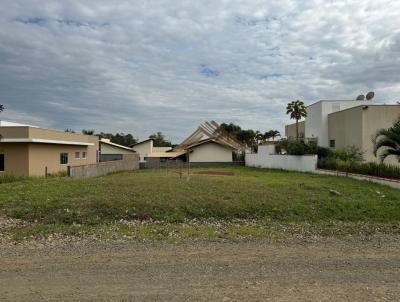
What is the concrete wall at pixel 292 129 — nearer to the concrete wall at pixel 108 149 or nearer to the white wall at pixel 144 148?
the white wall at pixel 144 148

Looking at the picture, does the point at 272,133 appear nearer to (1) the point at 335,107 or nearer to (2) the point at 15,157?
(1) the point at 335,107

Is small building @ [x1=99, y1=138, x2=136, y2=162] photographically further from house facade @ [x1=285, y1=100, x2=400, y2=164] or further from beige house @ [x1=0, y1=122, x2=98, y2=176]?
house facade @ [x1=285, y1=100, x2=400, y2=164]

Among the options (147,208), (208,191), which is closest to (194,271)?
(147,208)

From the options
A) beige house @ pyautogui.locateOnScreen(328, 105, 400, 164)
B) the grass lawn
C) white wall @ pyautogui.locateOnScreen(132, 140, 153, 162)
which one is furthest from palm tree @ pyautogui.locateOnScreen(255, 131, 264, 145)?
the grass lawn

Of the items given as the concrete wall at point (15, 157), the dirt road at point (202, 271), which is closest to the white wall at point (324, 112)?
the concrete wall at point (15, 157)

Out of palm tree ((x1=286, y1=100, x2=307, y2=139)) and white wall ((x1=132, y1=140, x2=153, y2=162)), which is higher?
palm tree ((x1=286, y1=100, x2=307, y2=139))

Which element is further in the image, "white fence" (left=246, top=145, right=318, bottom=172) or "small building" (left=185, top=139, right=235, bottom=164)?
"small building" (left=185, top=139, right=235, bottom=164)

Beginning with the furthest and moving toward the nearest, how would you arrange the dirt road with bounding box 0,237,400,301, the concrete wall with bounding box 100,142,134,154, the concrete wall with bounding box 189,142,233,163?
1. the concrete wall with bounding box 100,142,134,154
2. the concrete wall with bounding box 189,142,233,163
3. the dirt road with bounding box 0,237,400,301

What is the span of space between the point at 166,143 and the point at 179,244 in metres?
114

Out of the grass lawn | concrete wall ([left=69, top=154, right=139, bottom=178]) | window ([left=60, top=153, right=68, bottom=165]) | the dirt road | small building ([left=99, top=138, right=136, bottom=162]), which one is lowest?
the dirt road

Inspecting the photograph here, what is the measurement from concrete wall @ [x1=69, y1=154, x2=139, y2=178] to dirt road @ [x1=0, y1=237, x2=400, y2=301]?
2105 centimetres

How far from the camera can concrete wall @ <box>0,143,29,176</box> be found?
29.4 m

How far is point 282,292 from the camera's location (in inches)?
204

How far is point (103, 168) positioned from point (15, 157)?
9.29 metres
